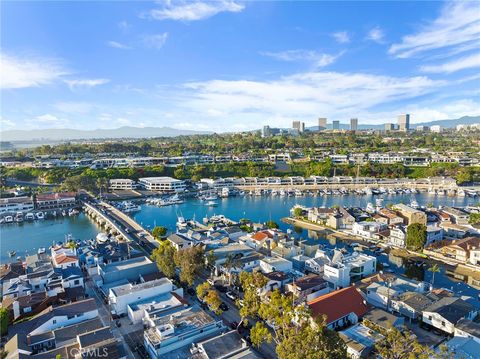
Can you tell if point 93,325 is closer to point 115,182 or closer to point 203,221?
point 203,221

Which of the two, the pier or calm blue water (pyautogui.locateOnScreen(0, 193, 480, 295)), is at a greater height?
the pier

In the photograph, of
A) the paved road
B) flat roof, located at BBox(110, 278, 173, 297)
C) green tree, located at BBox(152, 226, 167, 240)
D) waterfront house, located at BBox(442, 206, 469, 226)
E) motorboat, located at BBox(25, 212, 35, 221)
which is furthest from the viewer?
motorboat, located at BBox(25, 212, 35, 221)

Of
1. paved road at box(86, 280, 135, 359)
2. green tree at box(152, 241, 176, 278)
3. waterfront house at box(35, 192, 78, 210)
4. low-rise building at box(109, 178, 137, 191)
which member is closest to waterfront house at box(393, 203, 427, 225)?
green tree at box(152, 241, 176, 278)

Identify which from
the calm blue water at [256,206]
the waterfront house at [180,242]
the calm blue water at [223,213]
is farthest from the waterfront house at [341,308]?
the calm blue water at [256,206]

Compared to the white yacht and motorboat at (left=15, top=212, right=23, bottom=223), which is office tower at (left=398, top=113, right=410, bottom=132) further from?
motorboat at (left=15, top=212, right=23, bottom=223)

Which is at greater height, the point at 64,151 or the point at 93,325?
the point at 64,151

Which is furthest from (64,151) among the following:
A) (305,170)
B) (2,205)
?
(305,170)

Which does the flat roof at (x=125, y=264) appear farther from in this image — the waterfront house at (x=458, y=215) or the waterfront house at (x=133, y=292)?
the waterfront house at (x=458, y=215)
